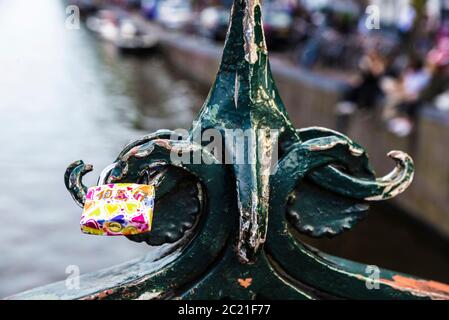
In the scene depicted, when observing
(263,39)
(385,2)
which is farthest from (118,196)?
(385,2)

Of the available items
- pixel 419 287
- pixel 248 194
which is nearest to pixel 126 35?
pixel 419 287

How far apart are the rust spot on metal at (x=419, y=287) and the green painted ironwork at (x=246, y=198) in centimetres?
3

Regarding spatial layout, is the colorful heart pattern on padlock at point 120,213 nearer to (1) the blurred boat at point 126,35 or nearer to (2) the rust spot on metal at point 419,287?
(2) the rust spot on metal at point 419,287

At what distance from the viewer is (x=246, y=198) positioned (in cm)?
128

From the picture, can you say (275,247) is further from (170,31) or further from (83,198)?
(170,31)

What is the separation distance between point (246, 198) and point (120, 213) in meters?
0.21

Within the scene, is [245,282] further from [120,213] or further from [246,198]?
[120,213]

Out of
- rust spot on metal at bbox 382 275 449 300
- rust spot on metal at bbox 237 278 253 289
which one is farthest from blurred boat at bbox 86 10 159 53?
rust spot on metal at bbox 237 278 253 289

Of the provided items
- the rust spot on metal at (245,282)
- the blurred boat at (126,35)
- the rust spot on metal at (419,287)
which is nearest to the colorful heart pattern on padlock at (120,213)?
the rust spot on metal at (245,282)

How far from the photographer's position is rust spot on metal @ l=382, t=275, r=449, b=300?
4.76 feet

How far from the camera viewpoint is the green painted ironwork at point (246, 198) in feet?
4.29

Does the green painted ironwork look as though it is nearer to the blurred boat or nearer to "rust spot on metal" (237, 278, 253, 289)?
"rust spot on metal" (237, 278, 253, 289)

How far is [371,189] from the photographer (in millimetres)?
1383

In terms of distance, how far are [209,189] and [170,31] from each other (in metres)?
28.6
